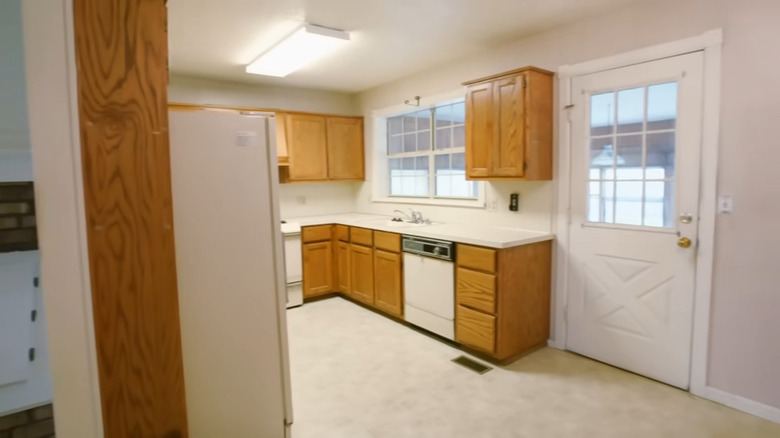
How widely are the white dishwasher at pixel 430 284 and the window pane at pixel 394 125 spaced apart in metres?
1.84

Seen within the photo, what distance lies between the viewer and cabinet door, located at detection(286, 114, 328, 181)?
15.5 feet

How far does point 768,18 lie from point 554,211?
161 cm

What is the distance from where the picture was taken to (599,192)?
2.93 m

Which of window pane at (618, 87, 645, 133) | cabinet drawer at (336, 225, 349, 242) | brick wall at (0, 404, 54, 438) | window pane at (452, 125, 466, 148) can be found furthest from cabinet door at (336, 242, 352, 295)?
brick wall at (0, 404, 54, 438)

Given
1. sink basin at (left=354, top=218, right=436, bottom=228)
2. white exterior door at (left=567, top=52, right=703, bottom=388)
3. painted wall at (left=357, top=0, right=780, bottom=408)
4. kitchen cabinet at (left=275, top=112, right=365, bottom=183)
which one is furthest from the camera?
kitchen cabinet at (left=275, top=112, right=365, bottom=183)

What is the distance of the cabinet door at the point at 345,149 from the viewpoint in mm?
5043

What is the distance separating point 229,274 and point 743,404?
2911 millimetres

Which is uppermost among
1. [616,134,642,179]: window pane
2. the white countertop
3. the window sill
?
[616,134,642,179]: window pane

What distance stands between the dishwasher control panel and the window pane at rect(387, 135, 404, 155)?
1.67 metres

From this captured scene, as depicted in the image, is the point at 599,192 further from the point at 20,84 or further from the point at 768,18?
the point at 20,84

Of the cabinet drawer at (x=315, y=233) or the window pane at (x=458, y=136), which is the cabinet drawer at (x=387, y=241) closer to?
the cabinet drawer at (x=315, y=233)

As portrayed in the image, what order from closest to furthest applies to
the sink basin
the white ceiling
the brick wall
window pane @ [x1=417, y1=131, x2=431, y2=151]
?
1. the brick wall
2. the white ceiling
3. the sink basin
4. window pane @ [x1=417, y1=131, x2=431, y2=151]

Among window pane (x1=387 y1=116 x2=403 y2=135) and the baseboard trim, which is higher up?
window pane (x1=387 y1=116 x2=403 y2=135)

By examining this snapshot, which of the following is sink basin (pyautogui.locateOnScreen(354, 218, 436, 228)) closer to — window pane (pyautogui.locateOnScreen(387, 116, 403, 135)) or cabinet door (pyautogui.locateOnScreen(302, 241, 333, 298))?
cabinet door (pyautogui.locateOnScreen(302, 241, 333, 298))
